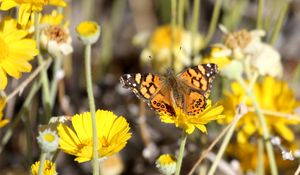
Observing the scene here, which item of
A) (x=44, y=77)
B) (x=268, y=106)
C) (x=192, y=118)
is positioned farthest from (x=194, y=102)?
(x=268, y=106)

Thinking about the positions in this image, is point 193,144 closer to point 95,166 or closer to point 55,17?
point 55,17

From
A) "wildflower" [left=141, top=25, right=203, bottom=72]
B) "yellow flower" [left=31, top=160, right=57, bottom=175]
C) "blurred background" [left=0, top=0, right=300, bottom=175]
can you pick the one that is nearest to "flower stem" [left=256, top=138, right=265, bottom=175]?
"blurred background" [left=0, top=0, right=300, bottom=175]

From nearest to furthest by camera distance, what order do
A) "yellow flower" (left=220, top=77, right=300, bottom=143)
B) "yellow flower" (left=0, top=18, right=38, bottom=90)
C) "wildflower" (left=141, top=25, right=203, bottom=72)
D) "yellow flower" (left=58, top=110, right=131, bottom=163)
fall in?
"yellow flower" (left=58, top=110, right=131, bottom=163), "yellow flower" (left=0, top=18, right=38, bottom=90), "yellow flower" (left=220, top=77, right=300, bottom=143), "wildflower" (left=141, top=25, right=203, bottom=72)

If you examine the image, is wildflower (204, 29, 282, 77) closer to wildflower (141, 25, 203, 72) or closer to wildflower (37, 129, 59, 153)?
wildflower (141, 25, 203, 72)

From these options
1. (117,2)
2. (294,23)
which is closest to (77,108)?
(117,2)

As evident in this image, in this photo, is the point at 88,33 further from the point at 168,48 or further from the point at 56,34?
the point at 168,48

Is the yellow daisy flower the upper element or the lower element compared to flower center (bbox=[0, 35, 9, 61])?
lower

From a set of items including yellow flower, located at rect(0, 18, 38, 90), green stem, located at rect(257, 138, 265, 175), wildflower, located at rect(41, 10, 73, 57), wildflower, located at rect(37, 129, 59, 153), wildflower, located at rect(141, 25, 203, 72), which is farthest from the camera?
wildflower, located at rect(141, 25, 203, 72)
